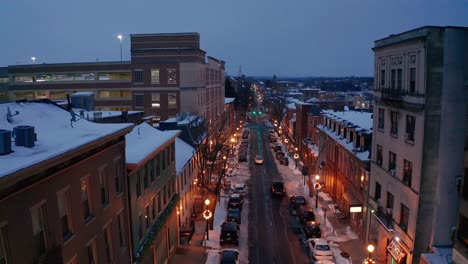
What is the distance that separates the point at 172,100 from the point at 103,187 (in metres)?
43.4

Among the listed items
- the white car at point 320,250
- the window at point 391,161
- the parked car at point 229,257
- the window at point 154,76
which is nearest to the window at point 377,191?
the window at point 391,161

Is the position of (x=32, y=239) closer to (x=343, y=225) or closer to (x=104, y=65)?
(x=343, y=225)

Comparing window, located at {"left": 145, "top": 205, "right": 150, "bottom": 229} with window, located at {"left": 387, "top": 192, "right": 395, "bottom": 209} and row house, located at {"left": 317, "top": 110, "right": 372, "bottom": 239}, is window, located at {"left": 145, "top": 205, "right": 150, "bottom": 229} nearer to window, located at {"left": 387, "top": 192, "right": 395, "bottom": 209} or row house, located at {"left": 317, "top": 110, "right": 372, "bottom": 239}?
row house, located at {"left": 317, "top": 110, "right": 372, "bottom": 239}

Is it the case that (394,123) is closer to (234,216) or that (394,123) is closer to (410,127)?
Result: (410,127)

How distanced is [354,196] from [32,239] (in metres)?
28.9

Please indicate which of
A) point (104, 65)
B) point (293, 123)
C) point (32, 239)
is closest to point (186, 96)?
point (104, 65)

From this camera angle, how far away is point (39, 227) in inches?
449

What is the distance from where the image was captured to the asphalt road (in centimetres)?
2870

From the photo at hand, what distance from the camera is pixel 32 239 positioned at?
1089 centimetres

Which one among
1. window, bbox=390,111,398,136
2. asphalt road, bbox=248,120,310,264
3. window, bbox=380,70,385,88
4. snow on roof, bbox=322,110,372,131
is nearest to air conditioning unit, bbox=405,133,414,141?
window, bbox=390,111,398,136

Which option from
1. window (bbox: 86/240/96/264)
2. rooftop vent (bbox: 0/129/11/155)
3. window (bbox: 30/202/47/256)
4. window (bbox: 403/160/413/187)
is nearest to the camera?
rooftop vent (bbox: 0/129/11/155)

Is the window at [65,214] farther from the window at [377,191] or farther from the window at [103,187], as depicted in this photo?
the window at [377,191]

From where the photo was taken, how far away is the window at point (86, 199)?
572 inches

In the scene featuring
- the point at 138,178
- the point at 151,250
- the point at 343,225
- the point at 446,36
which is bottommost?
the point at 343,225
